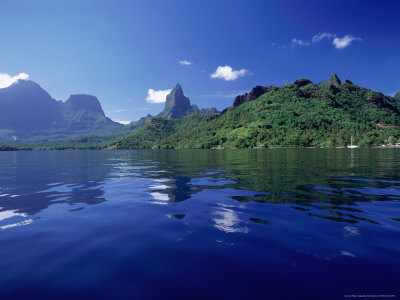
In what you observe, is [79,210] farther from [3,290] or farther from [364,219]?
[364,219]

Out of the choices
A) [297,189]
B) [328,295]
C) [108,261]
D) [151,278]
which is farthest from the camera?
[297,189]

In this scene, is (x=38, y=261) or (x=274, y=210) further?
(x=274, y=210)

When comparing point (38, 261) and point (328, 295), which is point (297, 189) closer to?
point (328, 295)

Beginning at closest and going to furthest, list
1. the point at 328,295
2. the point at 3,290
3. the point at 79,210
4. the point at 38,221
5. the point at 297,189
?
the point at 328,295, the point at 3,290, the point at 38,221, the point at 79,210, the point at 297,189

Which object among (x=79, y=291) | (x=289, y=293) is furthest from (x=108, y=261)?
(x=289, y=293)

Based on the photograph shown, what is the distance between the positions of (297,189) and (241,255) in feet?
39.1

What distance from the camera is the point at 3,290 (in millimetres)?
5035

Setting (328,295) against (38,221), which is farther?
(38,221)

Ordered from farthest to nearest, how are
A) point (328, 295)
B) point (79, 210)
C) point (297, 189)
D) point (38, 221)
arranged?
point (297, 189)
point (79, 210)
point (38, 221)
point (328, 295)

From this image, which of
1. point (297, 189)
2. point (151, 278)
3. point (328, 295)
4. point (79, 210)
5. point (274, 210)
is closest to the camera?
point (328, 295)

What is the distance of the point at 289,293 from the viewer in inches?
189

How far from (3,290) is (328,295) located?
24.8 feet

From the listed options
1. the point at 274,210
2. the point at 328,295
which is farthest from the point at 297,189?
the point at 328,295

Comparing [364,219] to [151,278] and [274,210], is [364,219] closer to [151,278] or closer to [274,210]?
[274,210]
